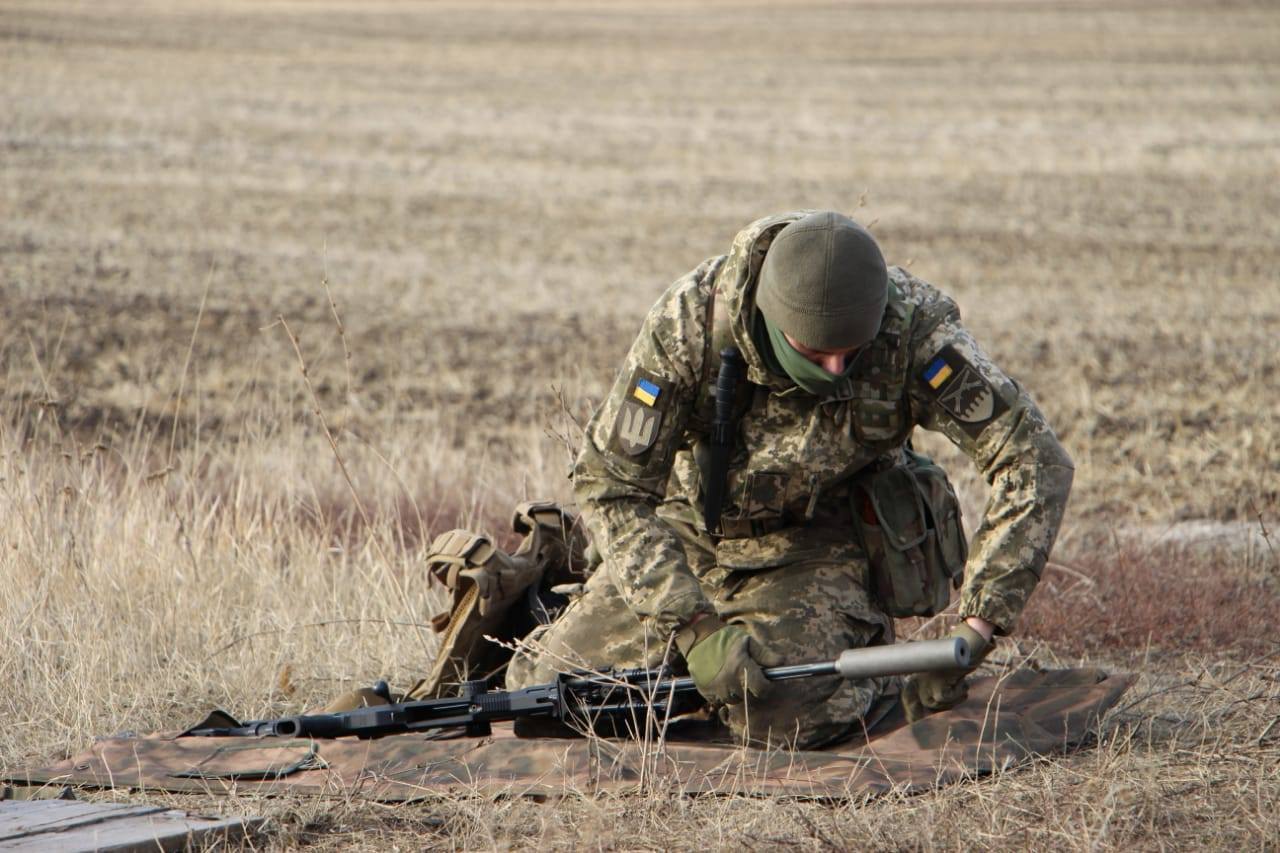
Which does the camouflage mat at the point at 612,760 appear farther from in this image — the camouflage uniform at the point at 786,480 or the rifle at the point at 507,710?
the camouflage uniform at the point at 786,480

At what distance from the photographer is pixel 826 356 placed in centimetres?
416

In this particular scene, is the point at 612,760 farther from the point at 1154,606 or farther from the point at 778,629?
the point at 1154,606

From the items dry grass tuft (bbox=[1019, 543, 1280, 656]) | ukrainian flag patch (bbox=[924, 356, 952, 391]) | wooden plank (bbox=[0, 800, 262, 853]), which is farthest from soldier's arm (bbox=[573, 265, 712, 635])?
dry grass tuft (bbox=[1019, 543, 1280, 656])

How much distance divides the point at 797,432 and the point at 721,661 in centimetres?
80

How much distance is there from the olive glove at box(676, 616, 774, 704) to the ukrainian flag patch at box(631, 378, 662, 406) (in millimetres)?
635

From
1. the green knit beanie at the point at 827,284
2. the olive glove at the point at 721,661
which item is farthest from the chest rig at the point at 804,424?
the olive glove at the point at 721,661

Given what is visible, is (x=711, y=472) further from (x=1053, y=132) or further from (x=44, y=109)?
(x=44, y=109)

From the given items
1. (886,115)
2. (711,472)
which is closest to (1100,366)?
(711,472)

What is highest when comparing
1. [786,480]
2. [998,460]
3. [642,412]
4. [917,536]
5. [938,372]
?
[938,372]

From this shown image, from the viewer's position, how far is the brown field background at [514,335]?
14.8 ft

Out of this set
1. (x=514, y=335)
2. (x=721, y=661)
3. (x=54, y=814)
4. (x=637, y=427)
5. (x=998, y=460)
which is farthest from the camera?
(x=514, y=335)

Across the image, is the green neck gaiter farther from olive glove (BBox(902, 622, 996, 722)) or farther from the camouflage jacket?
olive glove (BBox(902, 622, 996, 722))

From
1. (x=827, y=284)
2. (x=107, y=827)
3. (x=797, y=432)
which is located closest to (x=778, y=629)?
(x=797, y=432)

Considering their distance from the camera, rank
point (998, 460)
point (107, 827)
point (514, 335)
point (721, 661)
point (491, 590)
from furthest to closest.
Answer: point (514, 335) < point (491, 590) < point (998, 460) < point (721, 661) < point (107, 827)
